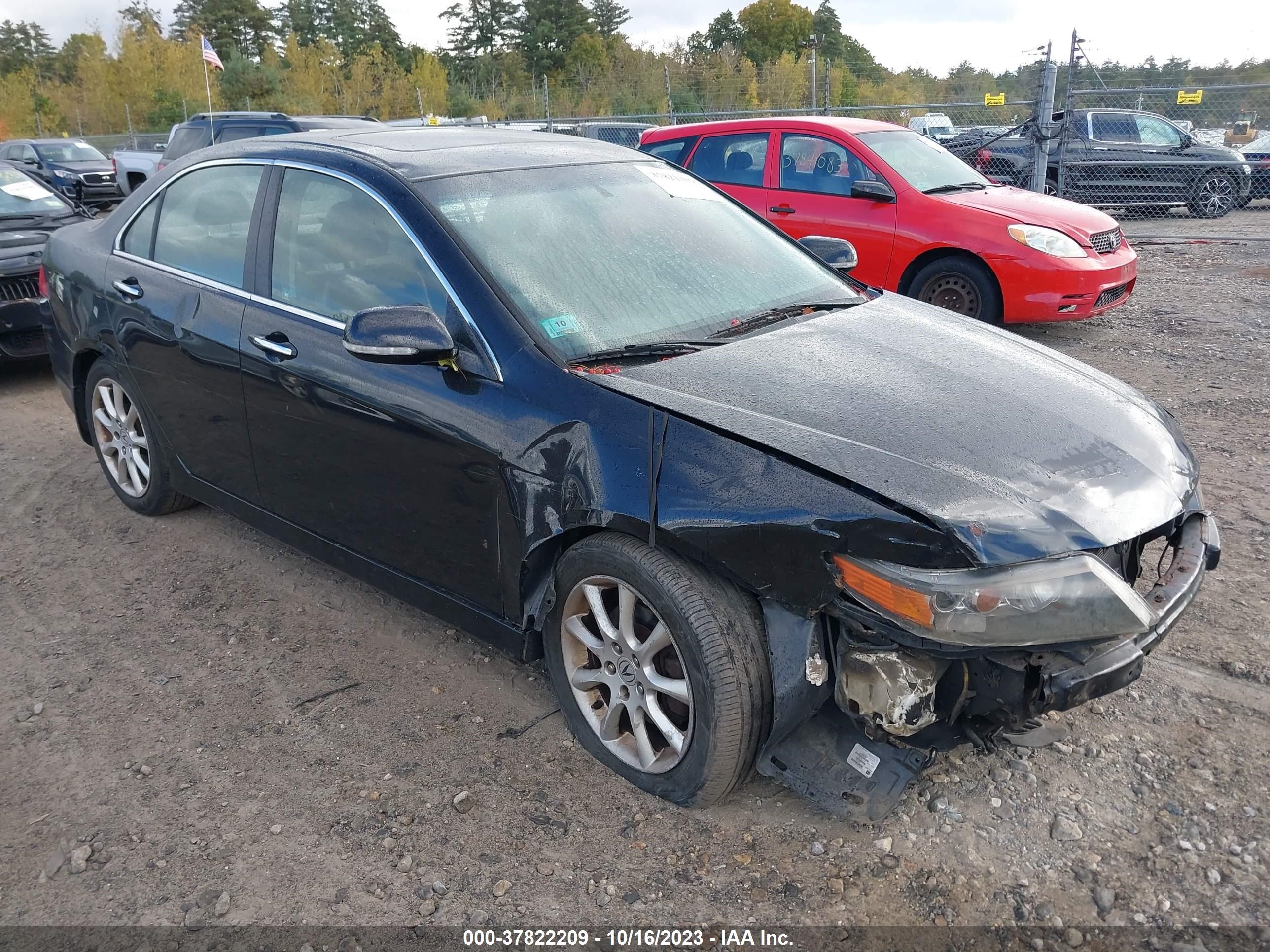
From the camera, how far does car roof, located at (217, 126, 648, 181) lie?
10.7 ft

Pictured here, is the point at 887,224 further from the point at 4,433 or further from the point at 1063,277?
the point at 4,433

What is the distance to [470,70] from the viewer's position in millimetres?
61750

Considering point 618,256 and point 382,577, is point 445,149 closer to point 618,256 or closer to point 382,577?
point 618,256

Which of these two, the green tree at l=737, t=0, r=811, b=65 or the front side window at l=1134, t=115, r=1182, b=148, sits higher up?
the green tree at l=737, t=0, r=811, b=65

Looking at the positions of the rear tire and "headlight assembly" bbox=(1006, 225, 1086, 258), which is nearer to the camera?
"headlight assembly" bbox=(1006, 225, 1086, 258)

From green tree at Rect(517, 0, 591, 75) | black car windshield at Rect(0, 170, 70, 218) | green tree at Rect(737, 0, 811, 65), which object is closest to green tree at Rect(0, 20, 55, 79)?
green tree at Rect(517, 0, 591, 75)

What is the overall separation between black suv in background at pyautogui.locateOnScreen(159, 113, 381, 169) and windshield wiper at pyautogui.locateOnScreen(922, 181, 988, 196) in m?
6.34

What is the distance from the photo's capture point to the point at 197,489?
4062 mm

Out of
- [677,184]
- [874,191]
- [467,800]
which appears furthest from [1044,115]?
[467,800]

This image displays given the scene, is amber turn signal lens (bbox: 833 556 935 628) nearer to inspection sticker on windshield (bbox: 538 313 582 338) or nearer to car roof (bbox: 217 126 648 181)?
inspection sticker on windshield (bbox: 538 313 582 338)

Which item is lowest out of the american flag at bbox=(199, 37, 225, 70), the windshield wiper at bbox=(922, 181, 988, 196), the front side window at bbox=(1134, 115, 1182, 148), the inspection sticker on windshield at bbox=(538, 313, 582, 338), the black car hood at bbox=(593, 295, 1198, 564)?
the black car hood at bbox=(593, 295, 1198, 564)

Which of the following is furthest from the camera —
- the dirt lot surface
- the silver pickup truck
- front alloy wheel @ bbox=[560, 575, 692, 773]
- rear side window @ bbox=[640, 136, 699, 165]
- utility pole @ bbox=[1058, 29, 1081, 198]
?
the silver pickup truck

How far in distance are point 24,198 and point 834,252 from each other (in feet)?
22.3

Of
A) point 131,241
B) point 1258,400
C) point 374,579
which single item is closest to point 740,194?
point 1258,400
